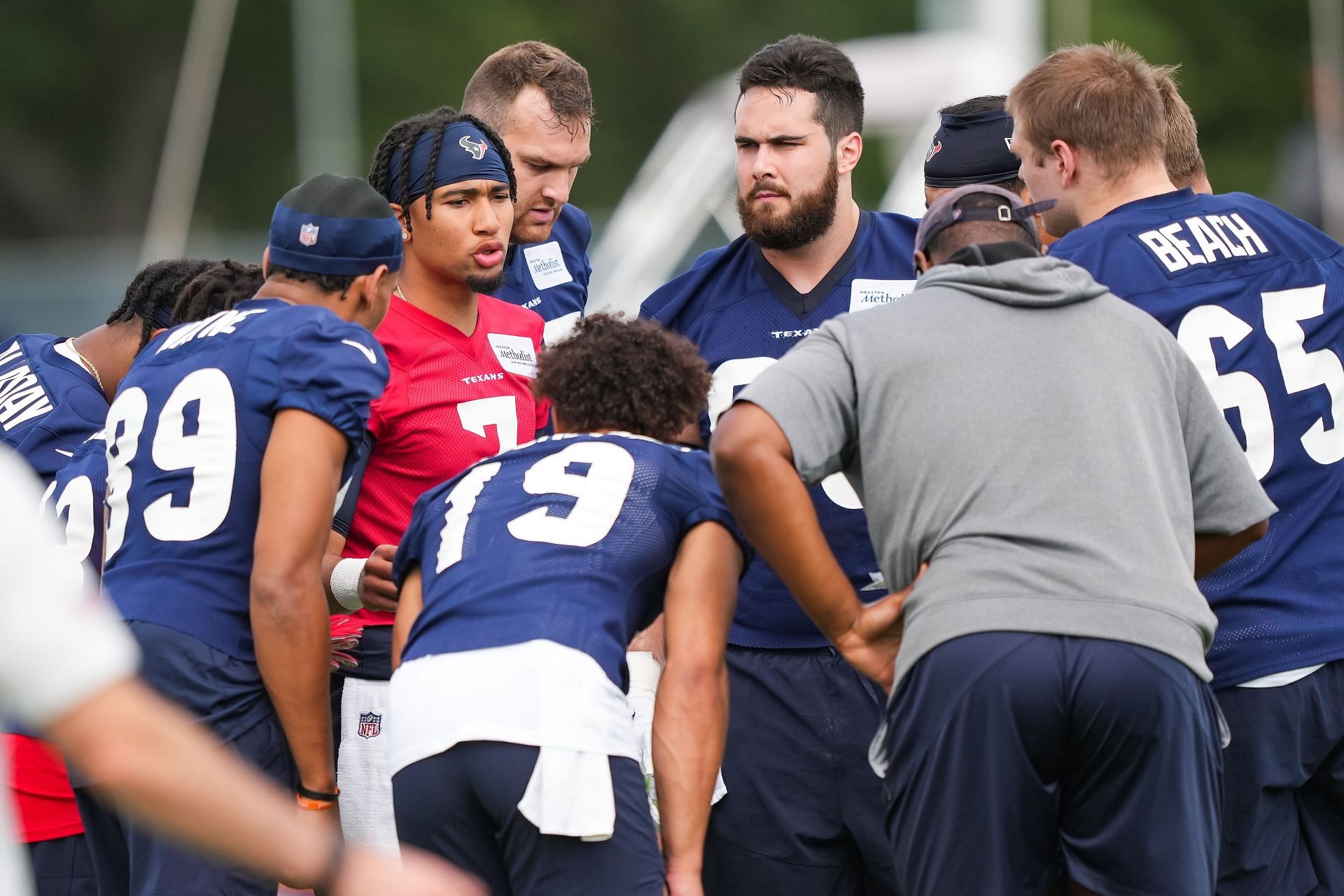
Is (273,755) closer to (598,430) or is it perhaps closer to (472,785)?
(472,785)

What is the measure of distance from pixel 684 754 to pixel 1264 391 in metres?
1.65

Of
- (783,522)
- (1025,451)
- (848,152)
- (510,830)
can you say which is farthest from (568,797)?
(848,152)

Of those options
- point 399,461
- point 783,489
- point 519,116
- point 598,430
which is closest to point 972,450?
point 783,489

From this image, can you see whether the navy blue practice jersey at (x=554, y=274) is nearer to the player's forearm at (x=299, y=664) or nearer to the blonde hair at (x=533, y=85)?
the blonde hair at (x=533, y=85)

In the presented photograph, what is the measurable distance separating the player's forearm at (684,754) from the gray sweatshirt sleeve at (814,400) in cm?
50

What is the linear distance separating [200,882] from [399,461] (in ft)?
4.09

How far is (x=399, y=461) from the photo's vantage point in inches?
179

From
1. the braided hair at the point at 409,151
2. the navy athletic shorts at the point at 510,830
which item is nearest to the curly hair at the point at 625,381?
the navy athletic shorts at the point at 510,830

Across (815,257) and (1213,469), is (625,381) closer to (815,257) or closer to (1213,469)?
(815,257)

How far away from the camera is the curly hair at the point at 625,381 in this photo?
3.81 m

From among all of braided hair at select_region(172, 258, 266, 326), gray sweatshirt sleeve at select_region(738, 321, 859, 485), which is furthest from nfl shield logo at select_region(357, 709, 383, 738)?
gray sweatshirt sleeve at select_region(738, 321, 859, 485)

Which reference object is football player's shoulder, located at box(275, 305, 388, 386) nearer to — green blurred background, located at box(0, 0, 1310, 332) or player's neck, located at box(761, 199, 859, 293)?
player's neck, located at box(761, 199, 859, 293)

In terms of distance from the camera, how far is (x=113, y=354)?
16.4ft

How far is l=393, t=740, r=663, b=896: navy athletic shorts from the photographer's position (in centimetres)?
333
